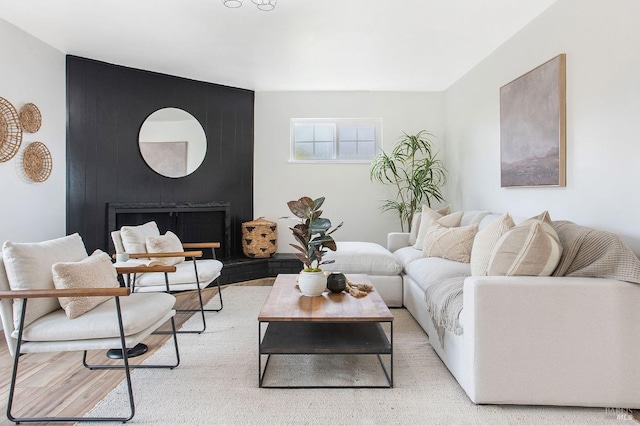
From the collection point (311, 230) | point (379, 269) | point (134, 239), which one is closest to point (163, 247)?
point (134, 239)

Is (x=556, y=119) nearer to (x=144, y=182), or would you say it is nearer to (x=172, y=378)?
(x=172, y=378)

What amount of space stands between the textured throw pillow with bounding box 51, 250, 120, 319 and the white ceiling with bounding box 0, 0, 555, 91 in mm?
2014

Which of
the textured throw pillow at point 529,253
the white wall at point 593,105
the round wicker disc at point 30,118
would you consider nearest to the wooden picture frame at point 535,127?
the white wall at point 593,105

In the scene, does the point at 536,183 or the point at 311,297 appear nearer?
the point at 311,297

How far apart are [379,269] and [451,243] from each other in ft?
2.27

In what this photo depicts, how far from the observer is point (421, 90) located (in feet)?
17.9

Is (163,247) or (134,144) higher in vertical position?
(134,144)

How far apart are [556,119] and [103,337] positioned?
3222mm

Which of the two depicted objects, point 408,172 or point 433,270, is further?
point 408,172

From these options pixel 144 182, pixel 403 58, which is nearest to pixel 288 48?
pixel 403 58

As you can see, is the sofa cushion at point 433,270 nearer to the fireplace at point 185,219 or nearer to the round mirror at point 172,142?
the fireplace at point 185,219

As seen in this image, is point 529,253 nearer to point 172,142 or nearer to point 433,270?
point 433,270

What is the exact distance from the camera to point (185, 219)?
16.2ft

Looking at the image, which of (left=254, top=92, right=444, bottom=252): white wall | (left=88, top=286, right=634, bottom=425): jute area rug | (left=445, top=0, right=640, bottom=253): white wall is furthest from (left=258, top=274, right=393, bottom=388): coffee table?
(left=254, top=92, right=444, bottom=252): white wall
